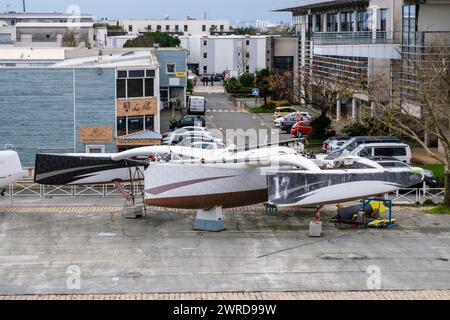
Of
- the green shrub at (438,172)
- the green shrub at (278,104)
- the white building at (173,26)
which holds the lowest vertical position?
the green shrub at (438,172)

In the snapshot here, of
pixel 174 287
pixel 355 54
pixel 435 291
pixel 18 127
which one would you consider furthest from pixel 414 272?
pixel 355 54

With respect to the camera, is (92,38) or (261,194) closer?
(261,194)

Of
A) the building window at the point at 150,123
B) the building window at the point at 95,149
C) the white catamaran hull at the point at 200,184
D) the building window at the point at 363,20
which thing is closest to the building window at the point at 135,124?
the building window at the point at 150,123

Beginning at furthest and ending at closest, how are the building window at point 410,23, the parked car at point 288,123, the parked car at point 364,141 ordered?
1. the parked car at point 288,123
2. the building window at point 410,23
3. the parked car at point 364,141

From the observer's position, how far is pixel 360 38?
153ft

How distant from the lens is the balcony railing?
43.7 m

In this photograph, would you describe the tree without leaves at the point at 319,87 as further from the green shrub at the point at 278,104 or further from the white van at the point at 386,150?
the white van at the point at 386,150

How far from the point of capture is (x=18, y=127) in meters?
37.9

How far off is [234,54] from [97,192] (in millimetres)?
61280

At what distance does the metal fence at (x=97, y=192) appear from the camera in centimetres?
3080

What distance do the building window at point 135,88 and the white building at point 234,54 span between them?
34.4 meters

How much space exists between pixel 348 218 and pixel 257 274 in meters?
6.34

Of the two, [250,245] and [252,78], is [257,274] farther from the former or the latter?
[252,78]

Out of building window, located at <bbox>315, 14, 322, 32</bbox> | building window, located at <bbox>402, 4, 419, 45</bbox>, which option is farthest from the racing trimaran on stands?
building window, located at <bbox>315, 14, 322, 32</bbox>
